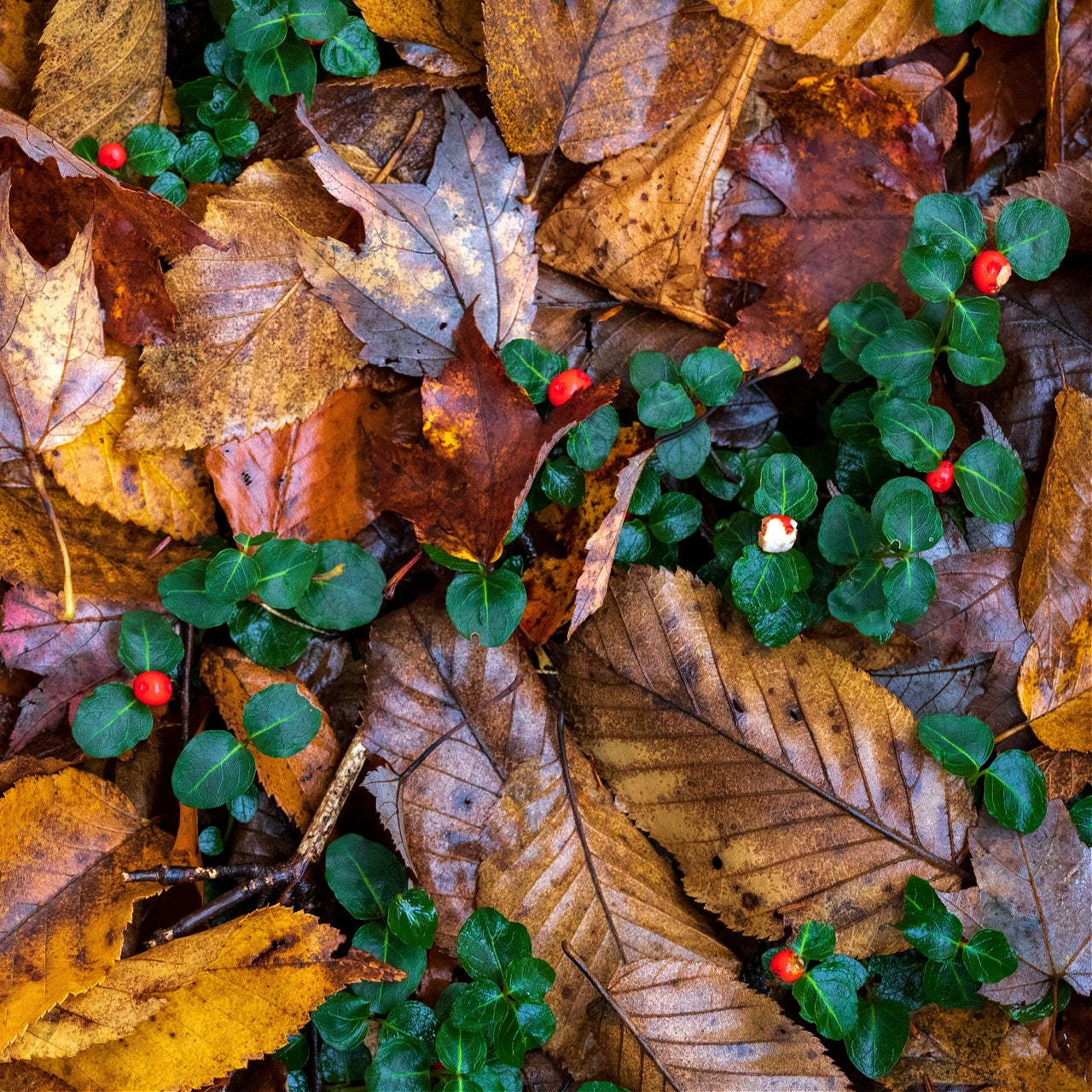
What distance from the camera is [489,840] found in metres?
2.90

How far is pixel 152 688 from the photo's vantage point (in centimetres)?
282

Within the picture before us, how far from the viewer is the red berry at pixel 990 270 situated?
282cm

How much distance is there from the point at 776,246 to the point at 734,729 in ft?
5.56

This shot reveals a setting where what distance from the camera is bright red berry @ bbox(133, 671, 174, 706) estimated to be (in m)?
2.82

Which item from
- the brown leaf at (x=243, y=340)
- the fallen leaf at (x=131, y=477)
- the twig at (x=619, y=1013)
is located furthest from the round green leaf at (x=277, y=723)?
the twig at (x=619, y=1013)

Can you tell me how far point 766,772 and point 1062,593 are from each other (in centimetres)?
114

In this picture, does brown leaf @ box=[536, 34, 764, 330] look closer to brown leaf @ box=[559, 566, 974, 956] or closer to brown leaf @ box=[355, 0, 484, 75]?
brown leaf @ box=[355, 0, 484, 75]

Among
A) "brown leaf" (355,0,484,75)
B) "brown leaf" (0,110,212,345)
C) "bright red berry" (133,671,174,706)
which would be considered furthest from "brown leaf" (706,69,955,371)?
"bright red berry" (133,671,174,706)

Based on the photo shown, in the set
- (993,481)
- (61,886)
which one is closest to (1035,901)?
(993,481)

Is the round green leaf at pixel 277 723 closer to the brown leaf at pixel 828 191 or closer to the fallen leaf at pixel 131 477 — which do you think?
the fallen leaf at pixel 131 477

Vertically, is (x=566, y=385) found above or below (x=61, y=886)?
above

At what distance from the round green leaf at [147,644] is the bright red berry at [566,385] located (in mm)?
1438

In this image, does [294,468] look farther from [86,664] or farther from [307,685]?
[86,664]

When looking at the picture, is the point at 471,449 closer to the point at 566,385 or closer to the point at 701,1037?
the point at 566,385
